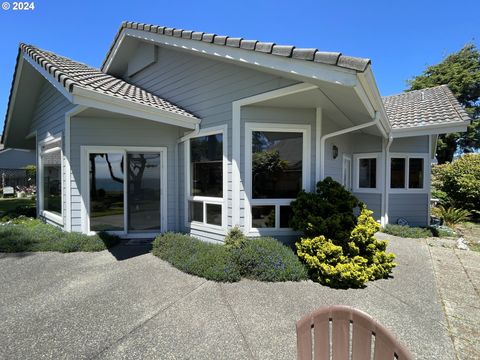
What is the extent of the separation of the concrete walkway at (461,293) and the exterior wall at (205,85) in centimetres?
370

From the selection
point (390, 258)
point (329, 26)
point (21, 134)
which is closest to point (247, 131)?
point (390, 258)

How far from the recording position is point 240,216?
5.09 metres

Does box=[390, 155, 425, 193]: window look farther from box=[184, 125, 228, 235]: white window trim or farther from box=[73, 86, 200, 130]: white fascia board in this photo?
box=[73, 86, 200, 130]: white fascia board

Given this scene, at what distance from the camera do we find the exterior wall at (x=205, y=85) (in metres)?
4.95

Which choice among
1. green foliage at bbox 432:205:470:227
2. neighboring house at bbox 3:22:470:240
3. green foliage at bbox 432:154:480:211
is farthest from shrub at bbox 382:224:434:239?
green foliage at bbox 432:154:480:211

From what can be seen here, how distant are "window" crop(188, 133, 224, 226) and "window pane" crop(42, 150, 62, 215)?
3924 millimetres

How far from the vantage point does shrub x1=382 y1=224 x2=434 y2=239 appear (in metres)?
7.35

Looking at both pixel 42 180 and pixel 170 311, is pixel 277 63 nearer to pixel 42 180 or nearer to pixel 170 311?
pixel 170 311

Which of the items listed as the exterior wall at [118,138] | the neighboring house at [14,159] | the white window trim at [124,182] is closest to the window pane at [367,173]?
the exterior wall at [118,138]

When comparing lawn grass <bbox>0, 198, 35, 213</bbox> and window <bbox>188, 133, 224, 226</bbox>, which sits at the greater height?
window <bbox>188, 133, 224, 226</bbox>

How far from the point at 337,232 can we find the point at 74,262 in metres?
5.05

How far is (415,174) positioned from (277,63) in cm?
722

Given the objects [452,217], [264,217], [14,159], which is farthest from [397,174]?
[14,159]

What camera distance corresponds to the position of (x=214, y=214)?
560cm
